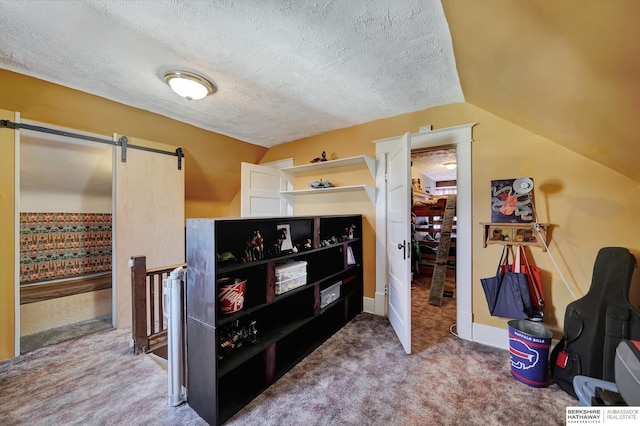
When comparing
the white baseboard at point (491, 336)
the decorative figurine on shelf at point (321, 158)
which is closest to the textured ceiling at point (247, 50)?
the decorative figurine on shelf at point (321, 158)

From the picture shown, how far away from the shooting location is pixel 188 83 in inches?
76.9

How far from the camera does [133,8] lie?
130 cm

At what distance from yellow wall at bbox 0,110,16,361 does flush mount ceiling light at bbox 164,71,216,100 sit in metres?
1.43

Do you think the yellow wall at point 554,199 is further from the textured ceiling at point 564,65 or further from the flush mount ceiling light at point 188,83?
the flush mount ceiling light at point 188,83

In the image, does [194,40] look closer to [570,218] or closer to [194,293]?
[194,293]

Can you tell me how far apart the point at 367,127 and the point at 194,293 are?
2575 millimetres

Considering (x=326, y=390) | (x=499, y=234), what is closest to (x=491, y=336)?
(x=499, y=234)

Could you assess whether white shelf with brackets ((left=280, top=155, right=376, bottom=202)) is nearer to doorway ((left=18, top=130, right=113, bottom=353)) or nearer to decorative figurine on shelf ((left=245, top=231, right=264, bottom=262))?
decorative figurine on shelf ((left=245, top=231, right=264, bottom=262))

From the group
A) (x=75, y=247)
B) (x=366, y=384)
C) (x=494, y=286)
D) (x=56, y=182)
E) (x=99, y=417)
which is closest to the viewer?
(x=99, y=417)

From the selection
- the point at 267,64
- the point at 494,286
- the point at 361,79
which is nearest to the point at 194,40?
the point at 267,64

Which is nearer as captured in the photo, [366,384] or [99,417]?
[99,417]

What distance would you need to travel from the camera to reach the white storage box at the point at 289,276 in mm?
1843

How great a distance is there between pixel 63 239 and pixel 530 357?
4989 millimetres

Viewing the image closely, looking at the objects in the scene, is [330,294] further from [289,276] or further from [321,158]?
[321,158]
